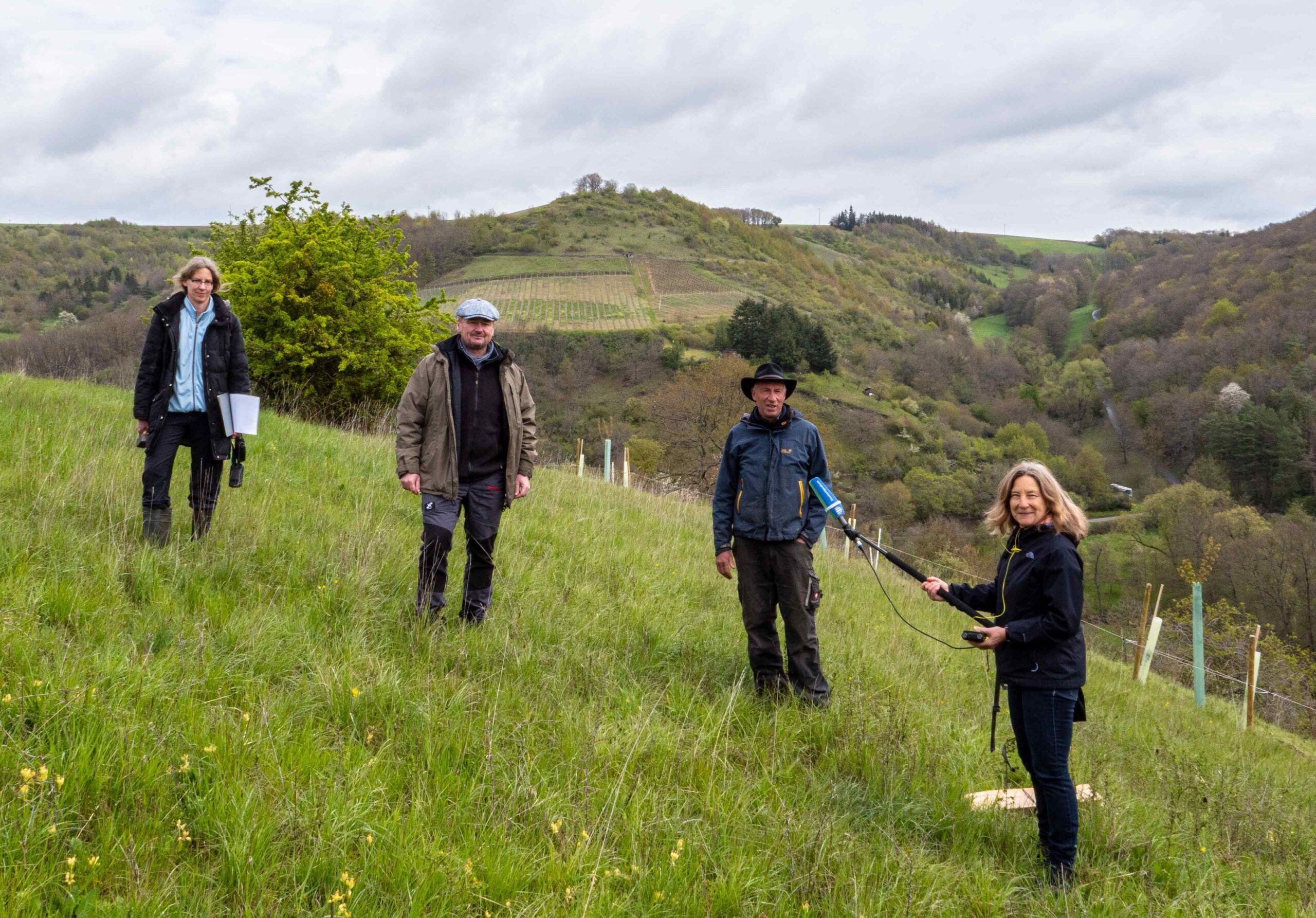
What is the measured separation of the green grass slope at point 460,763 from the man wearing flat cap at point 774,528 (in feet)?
1.02

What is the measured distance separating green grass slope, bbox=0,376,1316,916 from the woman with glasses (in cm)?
27

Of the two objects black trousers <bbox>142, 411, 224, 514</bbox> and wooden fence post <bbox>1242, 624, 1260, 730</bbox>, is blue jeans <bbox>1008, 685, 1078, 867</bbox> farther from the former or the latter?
wooden fence post <bbox>1242, 624, 1260, 730</bbox>

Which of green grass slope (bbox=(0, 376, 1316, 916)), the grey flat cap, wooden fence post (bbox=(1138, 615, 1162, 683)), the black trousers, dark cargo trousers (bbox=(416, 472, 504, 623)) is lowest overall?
wooden fence post (bbox=(1138, 615, 1162, 683))

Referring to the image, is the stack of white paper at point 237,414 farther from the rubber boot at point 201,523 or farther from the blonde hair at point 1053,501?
the blonde hair at point 1053,501

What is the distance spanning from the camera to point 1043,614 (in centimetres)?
336

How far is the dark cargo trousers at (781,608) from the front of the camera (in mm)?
4598

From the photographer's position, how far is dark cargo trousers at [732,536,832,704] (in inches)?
181

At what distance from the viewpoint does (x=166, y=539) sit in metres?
4.60

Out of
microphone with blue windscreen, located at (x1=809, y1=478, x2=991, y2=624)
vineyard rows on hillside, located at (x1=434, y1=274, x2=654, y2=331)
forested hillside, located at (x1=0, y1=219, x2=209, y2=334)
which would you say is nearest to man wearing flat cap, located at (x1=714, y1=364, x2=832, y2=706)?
microphone with blue windscreen, located at (x1=809, y1=478, x2=991, y2=624)

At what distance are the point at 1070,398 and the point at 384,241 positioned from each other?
90.5 metres

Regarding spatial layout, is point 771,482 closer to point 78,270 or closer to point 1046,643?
point 1046,643

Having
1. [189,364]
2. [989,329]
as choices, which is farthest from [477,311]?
[989,329]

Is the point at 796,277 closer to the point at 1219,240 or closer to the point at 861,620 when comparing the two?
the point at 1219,240

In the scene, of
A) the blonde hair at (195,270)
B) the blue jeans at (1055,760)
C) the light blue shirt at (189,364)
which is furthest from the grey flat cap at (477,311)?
the blue jeans at (1055,760)
